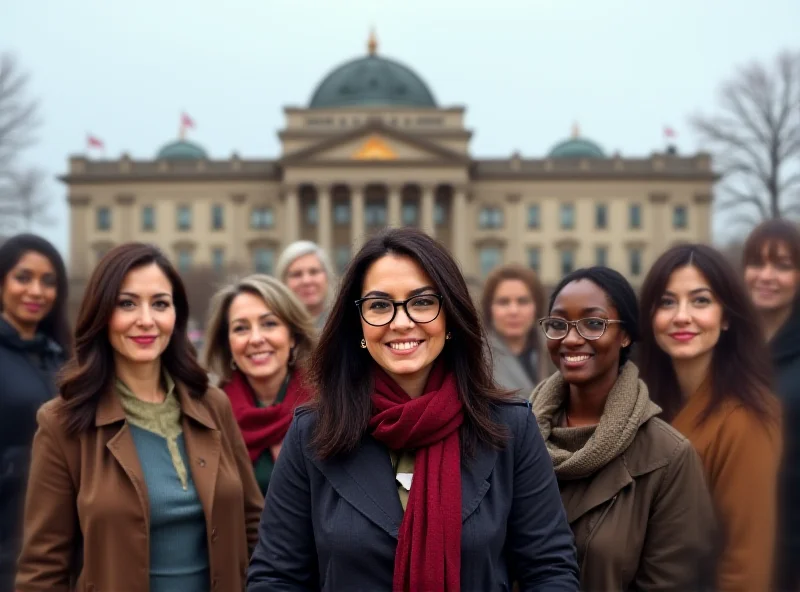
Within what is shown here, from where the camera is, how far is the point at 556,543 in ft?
10.7

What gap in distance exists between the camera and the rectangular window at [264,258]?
227 ft

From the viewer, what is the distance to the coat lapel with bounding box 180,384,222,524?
432cm

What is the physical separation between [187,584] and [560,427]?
196cm

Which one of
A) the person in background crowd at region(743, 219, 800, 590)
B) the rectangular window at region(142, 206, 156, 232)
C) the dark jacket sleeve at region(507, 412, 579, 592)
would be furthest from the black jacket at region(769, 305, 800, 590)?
the rectangular window at region(142, 206, 156, 232)

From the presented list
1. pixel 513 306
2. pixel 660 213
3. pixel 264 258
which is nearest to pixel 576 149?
pixel 660 213

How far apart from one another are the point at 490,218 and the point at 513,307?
62553mm

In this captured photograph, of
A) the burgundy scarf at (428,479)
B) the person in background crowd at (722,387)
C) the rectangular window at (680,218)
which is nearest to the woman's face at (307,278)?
the person in background crowd at (722,387)

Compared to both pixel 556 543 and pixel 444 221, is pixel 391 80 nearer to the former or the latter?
pixel 444 221

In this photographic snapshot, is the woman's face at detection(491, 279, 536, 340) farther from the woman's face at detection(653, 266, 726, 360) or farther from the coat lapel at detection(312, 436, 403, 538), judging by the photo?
the coat lapel at detection(312, 436, 403, 538)

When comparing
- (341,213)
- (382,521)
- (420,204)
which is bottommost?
(382,521)

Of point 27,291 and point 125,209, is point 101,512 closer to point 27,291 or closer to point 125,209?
→ point 27,291

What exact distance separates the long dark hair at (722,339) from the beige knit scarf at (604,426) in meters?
0.55

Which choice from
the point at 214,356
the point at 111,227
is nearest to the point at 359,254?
the point at 214,356

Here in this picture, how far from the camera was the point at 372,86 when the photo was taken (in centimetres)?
7675
